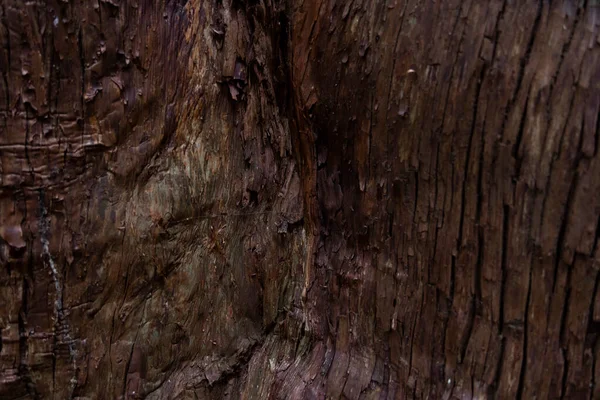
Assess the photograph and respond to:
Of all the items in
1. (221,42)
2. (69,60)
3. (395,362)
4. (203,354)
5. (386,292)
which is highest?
(221,42)

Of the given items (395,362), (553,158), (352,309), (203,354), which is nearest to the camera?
(553,158)

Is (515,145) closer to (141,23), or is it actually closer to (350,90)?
(350,90)

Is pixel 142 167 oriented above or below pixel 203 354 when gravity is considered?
above

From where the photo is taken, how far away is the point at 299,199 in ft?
5.65

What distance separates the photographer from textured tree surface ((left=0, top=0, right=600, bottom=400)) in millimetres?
1224

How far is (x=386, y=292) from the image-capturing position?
1.47 metres

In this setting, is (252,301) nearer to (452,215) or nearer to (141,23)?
(452,215)

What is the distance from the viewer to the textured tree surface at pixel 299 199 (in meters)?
1.22

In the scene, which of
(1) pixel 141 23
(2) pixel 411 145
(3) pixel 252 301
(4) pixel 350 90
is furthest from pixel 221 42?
(3) pixel 252 301

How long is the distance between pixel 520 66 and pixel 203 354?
117 centimetres

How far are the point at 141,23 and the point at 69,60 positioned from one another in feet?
0.71

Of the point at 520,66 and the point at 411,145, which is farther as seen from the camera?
the point at 411,145

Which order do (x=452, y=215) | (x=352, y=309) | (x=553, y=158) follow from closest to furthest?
(x=553, y=158)
(x=452, y=215)
(x=352, y=309)

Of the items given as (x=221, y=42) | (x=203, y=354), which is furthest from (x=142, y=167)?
(x=203, y=354)
